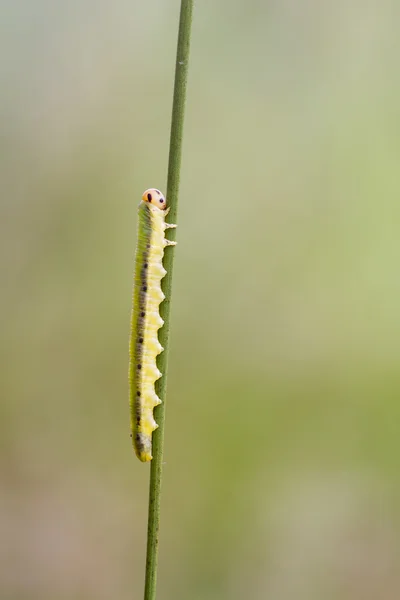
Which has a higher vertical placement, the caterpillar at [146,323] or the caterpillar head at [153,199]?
the caterpillar head at [153,199]

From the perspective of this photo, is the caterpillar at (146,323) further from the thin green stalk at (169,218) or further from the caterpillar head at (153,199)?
the thin green stalk at (169,218)

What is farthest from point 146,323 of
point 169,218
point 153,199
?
point 169,218

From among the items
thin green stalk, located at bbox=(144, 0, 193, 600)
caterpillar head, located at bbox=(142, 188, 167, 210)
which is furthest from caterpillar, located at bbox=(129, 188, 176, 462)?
thin green stalk, located at bbox=(144, 0, 193, 600)

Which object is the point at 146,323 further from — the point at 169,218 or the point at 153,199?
the point at 169,218

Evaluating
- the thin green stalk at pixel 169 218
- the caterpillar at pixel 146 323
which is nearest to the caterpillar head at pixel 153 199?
the caterpillar at pixel 146 323

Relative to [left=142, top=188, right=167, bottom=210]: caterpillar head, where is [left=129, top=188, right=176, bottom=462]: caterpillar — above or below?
below

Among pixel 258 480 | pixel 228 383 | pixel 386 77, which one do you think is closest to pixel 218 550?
pixel 258 480

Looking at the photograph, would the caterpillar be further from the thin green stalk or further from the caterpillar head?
the thin green stalk

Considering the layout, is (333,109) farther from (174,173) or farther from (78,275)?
(174,173)

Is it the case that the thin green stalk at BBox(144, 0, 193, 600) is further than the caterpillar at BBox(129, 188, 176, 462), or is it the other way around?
the caterpillar at BBox(129, 188, 176, 462)
